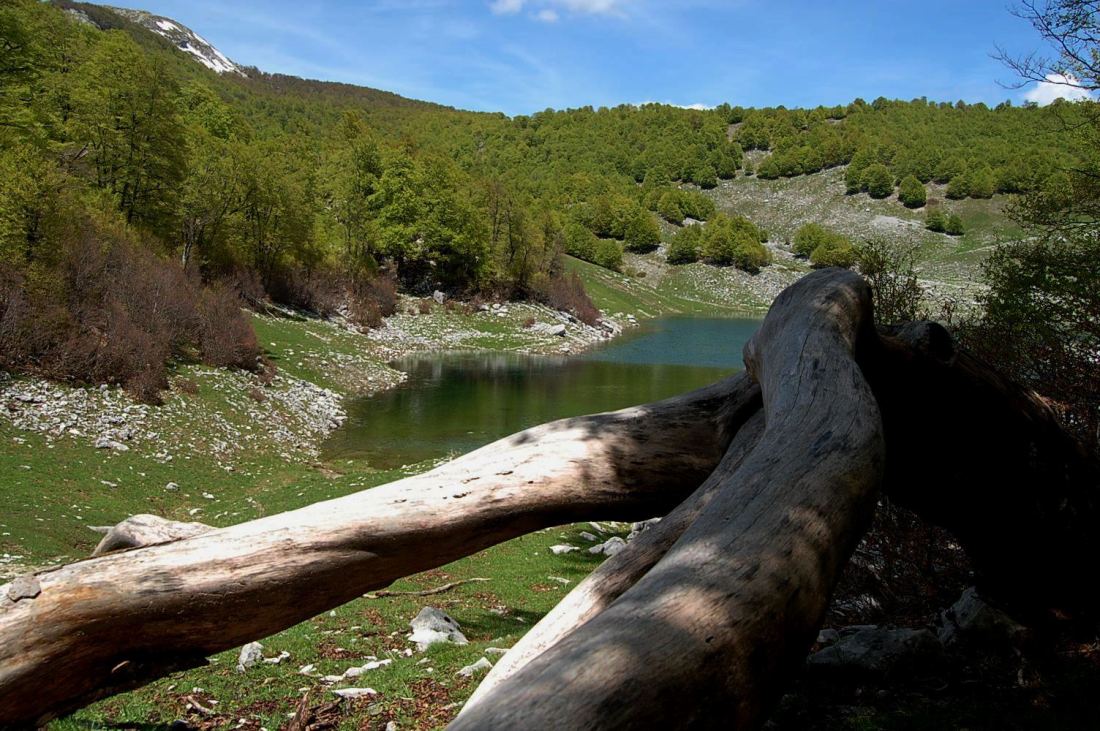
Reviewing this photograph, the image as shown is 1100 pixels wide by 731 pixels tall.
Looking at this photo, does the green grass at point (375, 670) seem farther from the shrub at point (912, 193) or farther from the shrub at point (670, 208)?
the shrub at point (912, 193)

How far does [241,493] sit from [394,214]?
5442 cm

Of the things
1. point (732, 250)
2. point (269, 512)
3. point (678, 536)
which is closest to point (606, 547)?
point (269, 512)

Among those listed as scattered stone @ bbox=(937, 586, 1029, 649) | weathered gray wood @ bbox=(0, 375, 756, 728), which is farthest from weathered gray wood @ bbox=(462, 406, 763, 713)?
scattered stone @ bbox=(937, 586, 1029, 649)

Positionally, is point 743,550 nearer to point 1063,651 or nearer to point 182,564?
point 182,564

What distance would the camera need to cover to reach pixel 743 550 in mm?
2688

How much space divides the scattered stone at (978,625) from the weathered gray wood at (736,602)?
3.18m

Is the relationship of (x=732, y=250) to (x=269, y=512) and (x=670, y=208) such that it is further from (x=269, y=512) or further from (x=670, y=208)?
(x=269, y=512)

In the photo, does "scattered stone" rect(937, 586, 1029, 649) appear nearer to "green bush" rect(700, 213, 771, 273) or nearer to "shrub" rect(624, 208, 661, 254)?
"green bush" rect(700, 213, 771, 273)

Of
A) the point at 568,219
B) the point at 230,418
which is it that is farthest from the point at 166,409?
the point at 568,219

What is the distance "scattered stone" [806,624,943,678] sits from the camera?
5.45m

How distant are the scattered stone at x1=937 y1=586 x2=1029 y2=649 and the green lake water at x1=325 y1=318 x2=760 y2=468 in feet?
67.6

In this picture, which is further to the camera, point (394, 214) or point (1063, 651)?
point (394, 214)

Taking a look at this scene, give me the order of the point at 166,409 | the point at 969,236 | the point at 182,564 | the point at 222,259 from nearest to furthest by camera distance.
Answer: the point at 182,564, the point at 166,409, the point at 222,259, the point at 969,236

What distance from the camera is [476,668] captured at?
6.59 metres
